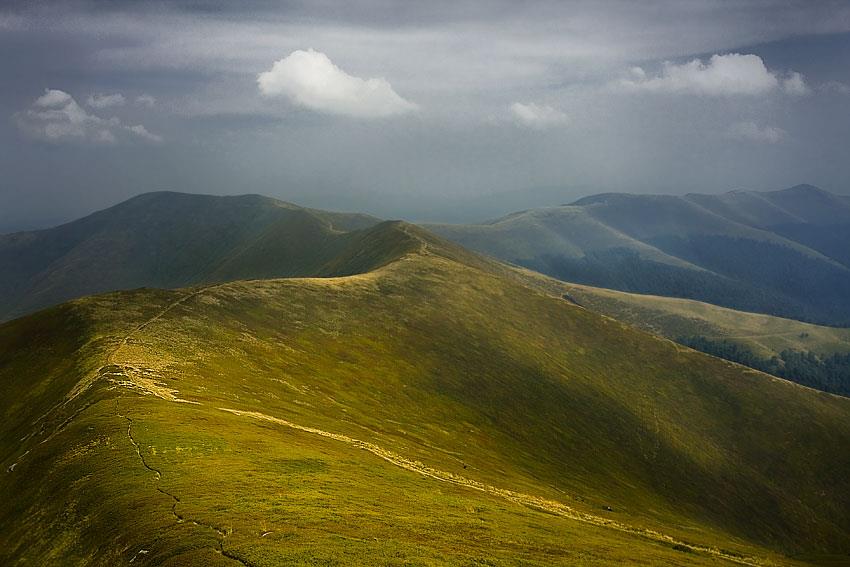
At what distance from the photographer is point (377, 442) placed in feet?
257

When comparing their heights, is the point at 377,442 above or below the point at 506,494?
above

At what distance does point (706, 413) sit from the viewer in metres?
177

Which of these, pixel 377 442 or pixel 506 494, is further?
pixel 377 442

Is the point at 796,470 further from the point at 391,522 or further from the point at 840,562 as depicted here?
the point at 391,522

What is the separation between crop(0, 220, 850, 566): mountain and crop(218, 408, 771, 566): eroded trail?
0.63 meters

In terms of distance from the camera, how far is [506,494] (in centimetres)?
7025

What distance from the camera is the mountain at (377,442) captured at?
1549 inches

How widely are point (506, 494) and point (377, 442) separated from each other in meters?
20.0

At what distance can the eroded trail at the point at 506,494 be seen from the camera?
2625 inches

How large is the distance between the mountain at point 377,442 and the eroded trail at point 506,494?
0.63 meters

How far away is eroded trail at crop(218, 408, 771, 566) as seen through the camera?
66688 millimetres

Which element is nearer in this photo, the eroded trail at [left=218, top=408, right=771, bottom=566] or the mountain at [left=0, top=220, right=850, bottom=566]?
the mountain at [left=0, top=220, right=850, bottom=566]

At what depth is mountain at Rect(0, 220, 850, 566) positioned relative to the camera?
39.3 meters

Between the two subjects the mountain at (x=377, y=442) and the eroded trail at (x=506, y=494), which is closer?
the mountain at (x=377, y=442)
